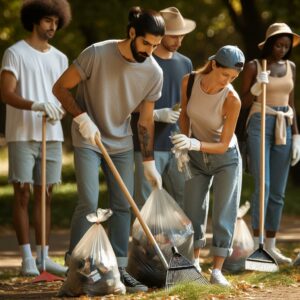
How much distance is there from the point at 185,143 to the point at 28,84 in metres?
1.85

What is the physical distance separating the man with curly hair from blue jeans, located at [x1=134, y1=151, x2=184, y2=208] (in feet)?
2.58

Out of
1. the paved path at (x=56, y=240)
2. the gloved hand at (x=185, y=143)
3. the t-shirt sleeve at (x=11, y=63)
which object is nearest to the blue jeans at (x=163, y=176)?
the gloved hand at (x=185, y=143)

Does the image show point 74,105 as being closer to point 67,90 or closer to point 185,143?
point 67,90

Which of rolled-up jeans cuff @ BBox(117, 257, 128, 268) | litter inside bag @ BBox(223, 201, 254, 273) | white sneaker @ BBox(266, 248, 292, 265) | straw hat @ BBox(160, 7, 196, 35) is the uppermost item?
straw hat @ BBox(160, 7, 196, 35)

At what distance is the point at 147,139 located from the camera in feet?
25.6

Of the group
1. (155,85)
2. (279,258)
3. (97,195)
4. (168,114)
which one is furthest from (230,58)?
(279,258)

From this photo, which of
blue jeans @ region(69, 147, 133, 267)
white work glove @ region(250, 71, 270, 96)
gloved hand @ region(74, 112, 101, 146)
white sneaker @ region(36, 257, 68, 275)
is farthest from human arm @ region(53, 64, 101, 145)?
white work glove @ region(250, 71, 270, 96)

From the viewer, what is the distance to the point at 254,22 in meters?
18.1

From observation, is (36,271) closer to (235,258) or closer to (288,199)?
(235,258)

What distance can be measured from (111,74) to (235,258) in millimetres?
2096

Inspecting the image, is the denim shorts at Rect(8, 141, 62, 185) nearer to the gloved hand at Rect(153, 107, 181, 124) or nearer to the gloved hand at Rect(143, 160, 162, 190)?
the gloved hand at Rect(153, 107, 181, 124)

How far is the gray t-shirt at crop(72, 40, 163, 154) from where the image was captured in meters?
7.41

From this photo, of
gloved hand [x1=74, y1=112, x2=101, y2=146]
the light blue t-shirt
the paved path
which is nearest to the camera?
gloved hand [x1=74, y1=112, x2=101, y2=146]

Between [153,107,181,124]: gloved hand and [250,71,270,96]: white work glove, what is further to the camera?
[250,71,270,96]: white work glove
